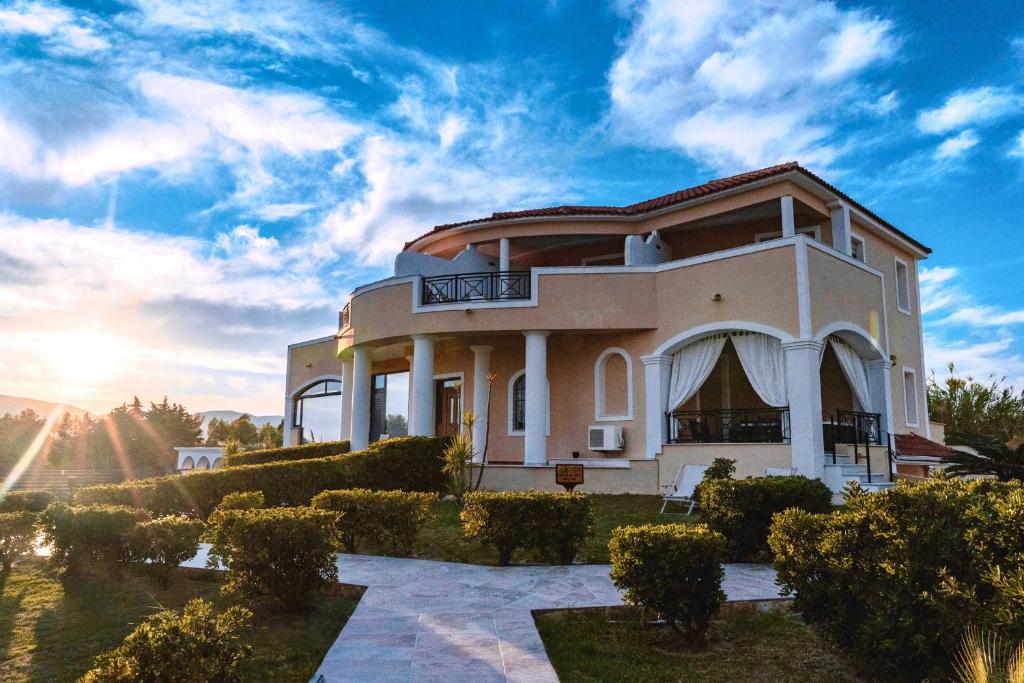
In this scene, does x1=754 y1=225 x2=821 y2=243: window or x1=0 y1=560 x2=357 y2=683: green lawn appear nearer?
x1=0 y1=560 x2=357 y2=683: green lawn

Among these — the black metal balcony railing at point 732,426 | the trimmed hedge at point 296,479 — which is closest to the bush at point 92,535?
the trimmed hedge at point 296,479

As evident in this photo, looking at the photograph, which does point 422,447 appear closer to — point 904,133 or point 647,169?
point 647,169

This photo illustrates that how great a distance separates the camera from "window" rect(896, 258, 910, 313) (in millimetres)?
20188

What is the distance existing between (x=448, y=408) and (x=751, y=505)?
44.9ft

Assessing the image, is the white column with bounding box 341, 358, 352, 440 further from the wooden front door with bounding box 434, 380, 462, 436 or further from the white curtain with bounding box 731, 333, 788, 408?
the white curtain with bounding box 731, 333, 788, 408

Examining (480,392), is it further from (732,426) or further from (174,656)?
(174,656)

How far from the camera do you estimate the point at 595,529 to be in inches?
426

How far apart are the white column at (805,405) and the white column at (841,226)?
3.76m

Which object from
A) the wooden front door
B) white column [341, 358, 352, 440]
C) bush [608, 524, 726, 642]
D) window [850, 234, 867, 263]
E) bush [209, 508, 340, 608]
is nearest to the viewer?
bush [608, 524, 726, 642]

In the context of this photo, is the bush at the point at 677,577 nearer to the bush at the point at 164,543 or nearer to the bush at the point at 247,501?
the bush at the point at 164,543

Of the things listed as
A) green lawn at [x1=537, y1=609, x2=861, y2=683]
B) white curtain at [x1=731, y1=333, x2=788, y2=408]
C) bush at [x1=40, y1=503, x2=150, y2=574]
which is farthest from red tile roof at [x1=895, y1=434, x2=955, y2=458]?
bush at [x1=40, y1=503, x2=150, y2=574]

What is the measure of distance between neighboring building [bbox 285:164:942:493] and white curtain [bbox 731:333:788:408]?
32 millimetres

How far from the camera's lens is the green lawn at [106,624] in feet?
17.6

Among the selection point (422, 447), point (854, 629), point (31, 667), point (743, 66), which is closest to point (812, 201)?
point (743, 66)
